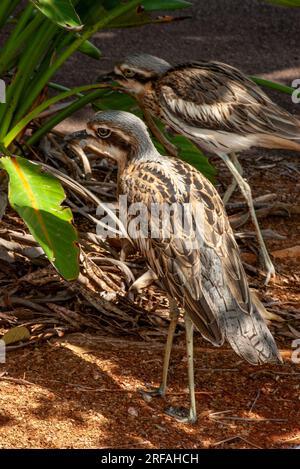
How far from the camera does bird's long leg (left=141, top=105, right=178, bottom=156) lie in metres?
5.73

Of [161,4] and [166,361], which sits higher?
[161,4]

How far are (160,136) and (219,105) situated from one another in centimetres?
46

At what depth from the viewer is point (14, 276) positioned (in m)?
5.49

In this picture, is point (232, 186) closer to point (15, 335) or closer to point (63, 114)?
point (63, 114)

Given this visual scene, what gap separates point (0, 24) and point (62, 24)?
4.44 ft

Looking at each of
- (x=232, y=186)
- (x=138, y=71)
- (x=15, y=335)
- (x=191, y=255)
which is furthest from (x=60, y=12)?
(x=232, y=186)

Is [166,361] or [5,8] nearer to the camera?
[166,361]

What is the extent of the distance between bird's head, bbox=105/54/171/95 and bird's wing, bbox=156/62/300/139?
13 cm

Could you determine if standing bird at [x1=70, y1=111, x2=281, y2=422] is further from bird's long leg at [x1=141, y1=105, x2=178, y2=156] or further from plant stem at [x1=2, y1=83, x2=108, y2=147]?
bird's long leg at [x1=141, y1=105, x2=178, y2=156]

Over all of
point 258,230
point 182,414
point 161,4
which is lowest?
point 182,414

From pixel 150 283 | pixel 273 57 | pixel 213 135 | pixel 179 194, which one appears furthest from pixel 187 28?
Answer: pixel 179 194

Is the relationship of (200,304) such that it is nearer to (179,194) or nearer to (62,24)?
(179,194)

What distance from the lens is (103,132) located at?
16.5 feet

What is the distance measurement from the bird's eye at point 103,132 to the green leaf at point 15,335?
1.03 m
